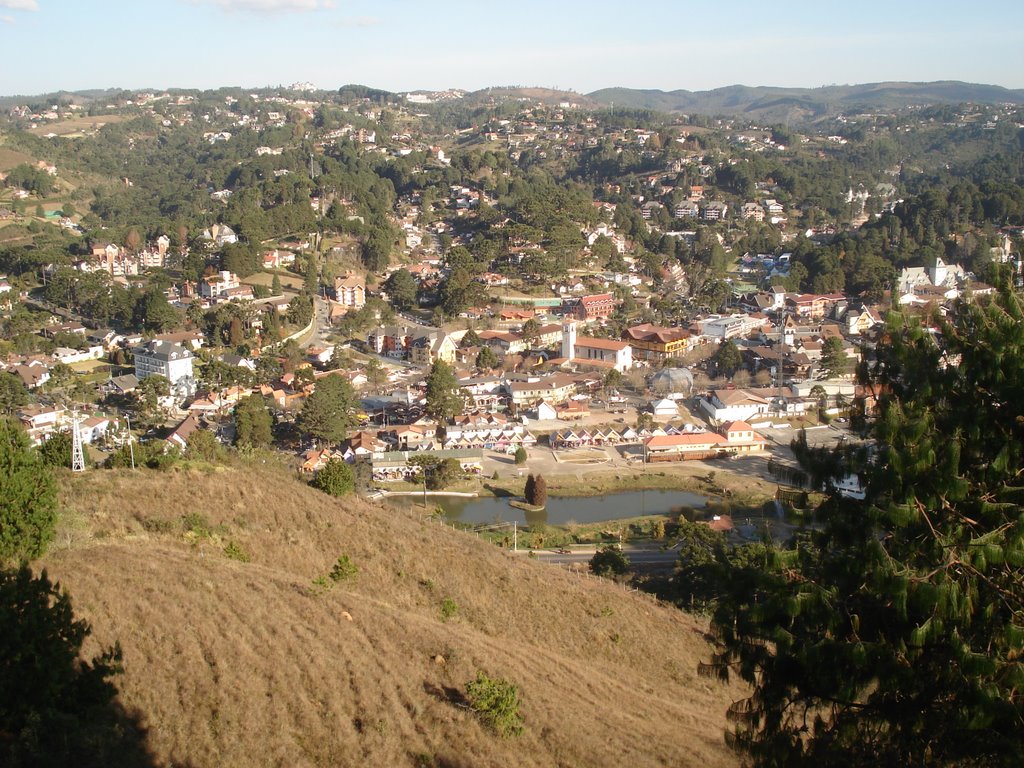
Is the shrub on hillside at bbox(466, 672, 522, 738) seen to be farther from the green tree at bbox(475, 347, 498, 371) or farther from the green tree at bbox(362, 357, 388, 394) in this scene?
the green tree at bbox(475, 347, 498, 371)

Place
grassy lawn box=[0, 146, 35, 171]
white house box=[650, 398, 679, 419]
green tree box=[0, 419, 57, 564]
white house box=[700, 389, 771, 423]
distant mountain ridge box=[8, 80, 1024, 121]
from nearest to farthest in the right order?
green tree box=[0, 419, 57, 564] → white house box=[700, 389, 771, 423] → white house box=[650, 398, 679, 419] → grassy lawn box=[0, 146, 35, 171] → distant mountain ridge box=[8, 80, 1024, 121]

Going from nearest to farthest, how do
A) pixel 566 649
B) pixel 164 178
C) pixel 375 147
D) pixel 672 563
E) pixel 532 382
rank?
pixel 566 649, pixel 672 563, pixel 532 382, pixel 164 178, pixel 375 147

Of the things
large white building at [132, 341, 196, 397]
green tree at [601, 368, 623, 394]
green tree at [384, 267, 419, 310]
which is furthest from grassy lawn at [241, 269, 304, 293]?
green tree at [601, 368, 623, 394]

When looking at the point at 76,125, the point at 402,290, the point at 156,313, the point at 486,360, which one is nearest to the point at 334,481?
the point at 486,360

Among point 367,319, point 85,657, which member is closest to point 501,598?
point 85,657

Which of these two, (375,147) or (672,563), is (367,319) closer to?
(672,563)

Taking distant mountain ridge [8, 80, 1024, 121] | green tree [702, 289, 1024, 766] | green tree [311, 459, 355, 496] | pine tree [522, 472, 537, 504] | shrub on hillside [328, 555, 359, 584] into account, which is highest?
distant mountain ridge [8, 80, 1024, 121]

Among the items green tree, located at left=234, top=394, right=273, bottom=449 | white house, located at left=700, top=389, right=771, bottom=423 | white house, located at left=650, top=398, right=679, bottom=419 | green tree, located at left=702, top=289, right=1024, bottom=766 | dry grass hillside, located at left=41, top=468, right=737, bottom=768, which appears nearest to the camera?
green tree, located at left=702, top=289, right=1024, bottom=766

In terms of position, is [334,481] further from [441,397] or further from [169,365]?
[169,365]
